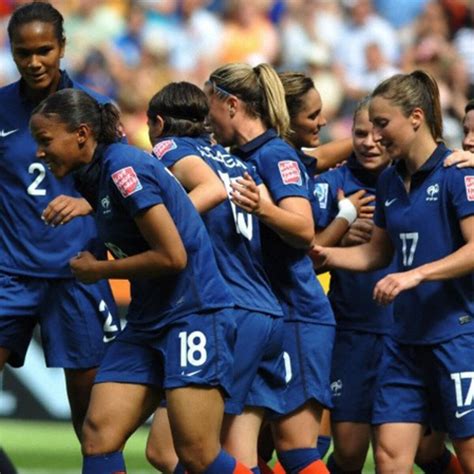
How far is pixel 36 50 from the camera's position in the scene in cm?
674

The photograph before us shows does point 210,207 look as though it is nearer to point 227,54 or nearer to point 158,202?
point 158,202

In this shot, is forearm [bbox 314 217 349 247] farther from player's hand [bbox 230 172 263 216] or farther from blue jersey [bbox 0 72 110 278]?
player's hand [bbox 230 172 263 216]

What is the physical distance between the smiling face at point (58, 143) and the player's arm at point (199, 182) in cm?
47

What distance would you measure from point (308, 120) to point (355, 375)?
1.35 metres

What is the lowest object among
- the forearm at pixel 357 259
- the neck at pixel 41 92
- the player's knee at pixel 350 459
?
the player's knee at pixel 350 459

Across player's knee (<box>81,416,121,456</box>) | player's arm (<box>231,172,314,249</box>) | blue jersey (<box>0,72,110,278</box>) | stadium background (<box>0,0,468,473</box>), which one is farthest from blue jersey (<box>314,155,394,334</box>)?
stadium background (<box>0,0,468,473</box>)

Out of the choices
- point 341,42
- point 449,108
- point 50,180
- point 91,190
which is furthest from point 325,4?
point 91,190

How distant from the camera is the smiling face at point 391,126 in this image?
6160 mm

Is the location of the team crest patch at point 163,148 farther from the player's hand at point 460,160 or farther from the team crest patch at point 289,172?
the player's hand at point 460,160

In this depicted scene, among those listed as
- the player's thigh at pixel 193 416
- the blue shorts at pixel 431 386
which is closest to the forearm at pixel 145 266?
the player's thigh at pixel 193 416

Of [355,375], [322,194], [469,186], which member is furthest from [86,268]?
[355,375]

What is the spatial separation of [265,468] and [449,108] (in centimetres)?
815

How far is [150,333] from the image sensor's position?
573 cm

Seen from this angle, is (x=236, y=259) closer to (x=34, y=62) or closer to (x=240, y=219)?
(x=240, y=219)
